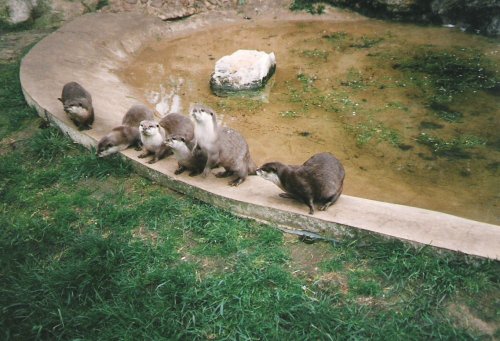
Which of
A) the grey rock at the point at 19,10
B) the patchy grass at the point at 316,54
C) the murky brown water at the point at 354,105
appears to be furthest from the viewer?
the grey rock at the point at 19,10

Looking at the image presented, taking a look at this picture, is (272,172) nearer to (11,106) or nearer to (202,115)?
(202,115)

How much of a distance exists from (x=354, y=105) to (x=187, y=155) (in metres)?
3.18

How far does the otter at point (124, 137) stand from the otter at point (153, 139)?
0.24m

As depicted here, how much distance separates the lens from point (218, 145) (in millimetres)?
4555

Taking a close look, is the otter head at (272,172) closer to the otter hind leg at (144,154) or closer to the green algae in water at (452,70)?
the otter hind leg at (144,154)

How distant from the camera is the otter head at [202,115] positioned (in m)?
4.40

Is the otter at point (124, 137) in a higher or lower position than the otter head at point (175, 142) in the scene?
lower

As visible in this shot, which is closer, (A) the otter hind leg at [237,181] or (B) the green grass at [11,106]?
(A) the otter hind leg at [237,181]

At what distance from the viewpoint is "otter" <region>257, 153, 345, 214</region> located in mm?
4023

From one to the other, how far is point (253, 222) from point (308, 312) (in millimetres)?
1169

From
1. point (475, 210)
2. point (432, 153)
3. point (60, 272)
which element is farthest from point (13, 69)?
point (475, 210)

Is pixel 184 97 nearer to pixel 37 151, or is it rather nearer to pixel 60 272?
pixel 37 151

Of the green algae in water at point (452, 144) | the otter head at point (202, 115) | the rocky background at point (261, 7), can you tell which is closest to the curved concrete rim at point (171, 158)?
the rocky background at point (261, 7)

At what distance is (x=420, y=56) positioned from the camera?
27.1 feet
